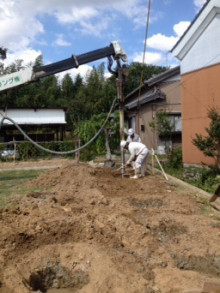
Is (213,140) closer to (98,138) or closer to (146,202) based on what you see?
(146,202)

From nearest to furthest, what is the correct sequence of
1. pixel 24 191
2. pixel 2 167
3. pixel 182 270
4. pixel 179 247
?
1. pixel 182 270
2. pixel 179 247
3. pixel 24 191
4. pixel 2 167

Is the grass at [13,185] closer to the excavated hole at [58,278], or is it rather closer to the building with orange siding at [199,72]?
the excavated hole at [58,278]

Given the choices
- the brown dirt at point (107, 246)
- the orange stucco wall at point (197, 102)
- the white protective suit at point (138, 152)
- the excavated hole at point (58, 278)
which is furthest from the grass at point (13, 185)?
the orange stucco wall at point (197, 102)

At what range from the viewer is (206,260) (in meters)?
4.66

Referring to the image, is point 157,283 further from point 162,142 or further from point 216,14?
point 162,142

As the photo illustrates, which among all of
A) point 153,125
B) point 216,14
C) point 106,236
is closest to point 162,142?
point 153,125

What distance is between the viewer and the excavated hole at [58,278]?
436 cm

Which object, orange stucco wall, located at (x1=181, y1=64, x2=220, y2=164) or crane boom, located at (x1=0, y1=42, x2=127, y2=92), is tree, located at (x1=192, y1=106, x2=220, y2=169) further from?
crane boom, located at (x1=0, y1=42, x2=127, y2=92)

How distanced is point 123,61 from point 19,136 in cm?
1247

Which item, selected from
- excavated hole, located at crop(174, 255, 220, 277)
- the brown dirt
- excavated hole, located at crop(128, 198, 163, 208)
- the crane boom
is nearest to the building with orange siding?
the crane boom

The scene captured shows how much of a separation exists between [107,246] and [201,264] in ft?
4.21

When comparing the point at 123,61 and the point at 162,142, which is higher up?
the point at 123,61

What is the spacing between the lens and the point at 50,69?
9.76m

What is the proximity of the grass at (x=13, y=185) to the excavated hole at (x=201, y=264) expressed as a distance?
4.05 meters
